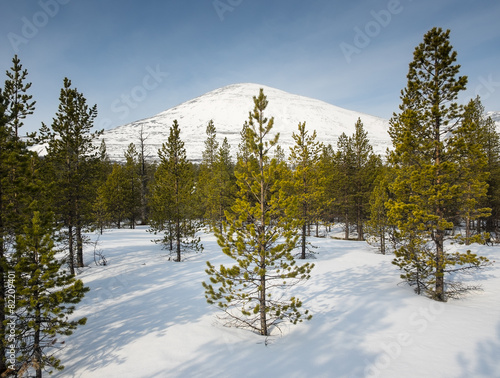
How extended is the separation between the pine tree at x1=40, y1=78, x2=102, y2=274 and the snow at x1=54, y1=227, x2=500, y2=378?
415cm

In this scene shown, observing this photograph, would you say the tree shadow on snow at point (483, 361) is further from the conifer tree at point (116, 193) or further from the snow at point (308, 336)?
the conifer tree at point (116, 193)

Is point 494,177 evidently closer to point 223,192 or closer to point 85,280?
point 223,192

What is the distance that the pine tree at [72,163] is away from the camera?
13.3m

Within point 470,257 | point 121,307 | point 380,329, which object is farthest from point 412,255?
point 121,307

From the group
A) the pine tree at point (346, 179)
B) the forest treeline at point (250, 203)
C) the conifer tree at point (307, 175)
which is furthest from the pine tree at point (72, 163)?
the pine tree at point (346, 179)

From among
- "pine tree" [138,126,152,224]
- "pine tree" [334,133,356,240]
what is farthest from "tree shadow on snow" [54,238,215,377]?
"pine tree" [334,133,356,240]

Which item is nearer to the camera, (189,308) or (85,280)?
(189,308)

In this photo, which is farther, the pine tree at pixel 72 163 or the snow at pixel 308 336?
the pine tree at pixel 72 163

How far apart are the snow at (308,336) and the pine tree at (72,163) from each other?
4.15 m

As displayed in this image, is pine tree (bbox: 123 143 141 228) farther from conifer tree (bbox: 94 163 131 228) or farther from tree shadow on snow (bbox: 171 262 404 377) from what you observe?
tree shadow on snow (bbox: 171 262 404 377)

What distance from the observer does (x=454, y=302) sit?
9227 millimetres

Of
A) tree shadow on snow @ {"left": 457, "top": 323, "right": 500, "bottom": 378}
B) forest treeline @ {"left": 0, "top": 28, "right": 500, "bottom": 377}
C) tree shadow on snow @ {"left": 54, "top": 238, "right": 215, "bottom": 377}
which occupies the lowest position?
tree shadow on snow @ {"left": 54, "top": 238, "right": 215, "bottom": 377}

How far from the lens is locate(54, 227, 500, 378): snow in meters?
5.89

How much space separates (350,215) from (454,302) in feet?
79.7
